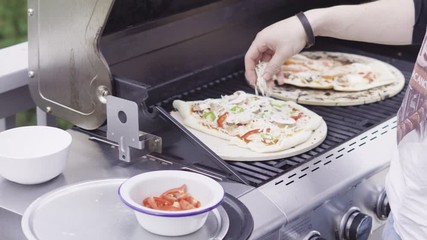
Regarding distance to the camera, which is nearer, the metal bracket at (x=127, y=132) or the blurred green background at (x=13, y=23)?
the metal bracket at (x=127, y=132)

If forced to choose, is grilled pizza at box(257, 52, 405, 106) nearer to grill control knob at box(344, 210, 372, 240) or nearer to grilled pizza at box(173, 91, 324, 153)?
grilled pizza at box(173, 91, 324, 153)

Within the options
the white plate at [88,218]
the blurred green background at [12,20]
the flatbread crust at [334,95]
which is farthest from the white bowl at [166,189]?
the blurred green background at [12,20]

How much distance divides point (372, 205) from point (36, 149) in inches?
32.6

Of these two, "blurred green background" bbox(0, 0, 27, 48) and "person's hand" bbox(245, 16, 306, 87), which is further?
"blurred green background" bbox(0, 0, 27, 48)

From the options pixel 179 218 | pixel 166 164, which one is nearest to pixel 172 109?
pixel 166 164

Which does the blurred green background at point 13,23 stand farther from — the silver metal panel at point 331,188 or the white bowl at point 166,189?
the white bowl at point 166,189

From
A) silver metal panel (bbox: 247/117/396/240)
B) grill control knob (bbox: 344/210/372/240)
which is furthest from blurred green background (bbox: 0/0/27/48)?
grill control knob (bbox: 344/210/372/240)

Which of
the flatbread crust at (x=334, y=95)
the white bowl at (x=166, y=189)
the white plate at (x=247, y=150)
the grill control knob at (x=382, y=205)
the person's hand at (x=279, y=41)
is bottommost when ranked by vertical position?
the grill control knob at (x=382, y=205)

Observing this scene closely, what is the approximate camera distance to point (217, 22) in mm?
2465

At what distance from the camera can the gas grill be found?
1.84m

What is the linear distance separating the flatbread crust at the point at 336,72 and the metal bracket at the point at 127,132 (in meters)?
0.67

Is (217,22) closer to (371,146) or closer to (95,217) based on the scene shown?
(371,146)

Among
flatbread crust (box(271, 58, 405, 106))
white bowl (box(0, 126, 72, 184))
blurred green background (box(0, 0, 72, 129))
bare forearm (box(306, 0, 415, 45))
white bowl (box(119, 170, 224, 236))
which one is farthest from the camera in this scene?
blurred green background (box(0, 0, 72, 129))

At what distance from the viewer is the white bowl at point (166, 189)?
1575mm
